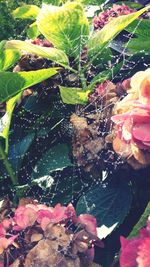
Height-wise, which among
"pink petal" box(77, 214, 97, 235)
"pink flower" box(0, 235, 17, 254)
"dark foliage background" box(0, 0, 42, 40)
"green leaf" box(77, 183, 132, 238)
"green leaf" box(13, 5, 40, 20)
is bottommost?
"dark foliage background" box(0, 0, 42, 40)

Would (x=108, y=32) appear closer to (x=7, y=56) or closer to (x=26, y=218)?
(x=7, y=56)

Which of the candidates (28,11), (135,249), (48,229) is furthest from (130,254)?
(28,11)

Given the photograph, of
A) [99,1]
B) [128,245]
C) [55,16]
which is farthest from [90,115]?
[99,1]

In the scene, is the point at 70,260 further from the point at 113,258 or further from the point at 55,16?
the point at 55,16

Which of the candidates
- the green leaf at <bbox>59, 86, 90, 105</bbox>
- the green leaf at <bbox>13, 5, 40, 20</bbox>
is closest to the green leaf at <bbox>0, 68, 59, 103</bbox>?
the green leaf at <bbox>59, 86, 90, 105</bbox>

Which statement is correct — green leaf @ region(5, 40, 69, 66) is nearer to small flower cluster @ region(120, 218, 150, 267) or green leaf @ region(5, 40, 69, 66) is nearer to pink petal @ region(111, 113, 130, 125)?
pink petal @ region(111, 113, 130, 125)
